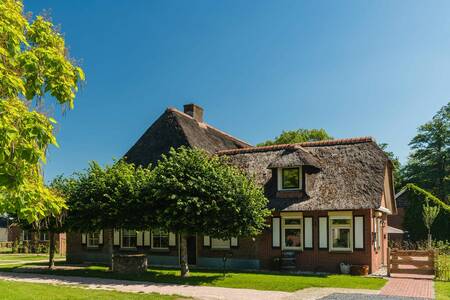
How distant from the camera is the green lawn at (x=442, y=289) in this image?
15.2m

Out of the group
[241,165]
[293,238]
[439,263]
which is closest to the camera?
[439,263]

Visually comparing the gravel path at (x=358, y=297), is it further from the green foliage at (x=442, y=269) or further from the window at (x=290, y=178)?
the window at (x=290, y=178)

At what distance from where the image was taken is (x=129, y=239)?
93.8ft

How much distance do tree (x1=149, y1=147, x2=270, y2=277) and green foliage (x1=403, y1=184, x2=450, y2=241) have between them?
21.6 meters

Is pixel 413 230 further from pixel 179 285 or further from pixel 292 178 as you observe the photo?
pixel 179 285

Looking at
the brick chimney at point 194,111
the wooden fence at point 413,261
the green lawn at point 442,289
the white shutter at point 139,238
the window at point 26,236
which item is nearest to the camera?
the green lawn at point 442,289

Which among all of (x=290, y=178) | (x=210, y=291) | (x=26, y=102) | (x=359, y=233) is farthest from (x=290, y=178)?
(x=26, y=102)

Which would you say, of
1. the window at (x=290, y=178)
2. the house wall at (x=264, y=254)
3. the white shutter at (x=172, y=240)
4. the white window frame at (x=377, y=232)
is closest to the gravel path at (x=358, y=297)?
the house wall at (x=264, y=254)

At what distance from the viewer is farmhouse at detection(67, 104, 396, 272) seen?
Result: 23109 mm

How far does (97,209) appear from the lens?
22297mm

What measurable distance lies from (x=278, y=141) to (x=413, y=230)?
21.5 metres

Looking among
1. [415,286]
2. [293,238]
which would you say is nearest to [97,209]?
[293,238]

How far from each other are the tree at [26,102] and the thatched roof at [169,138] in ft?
68.9

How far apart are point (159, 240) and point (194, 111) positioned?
10.7 metres
